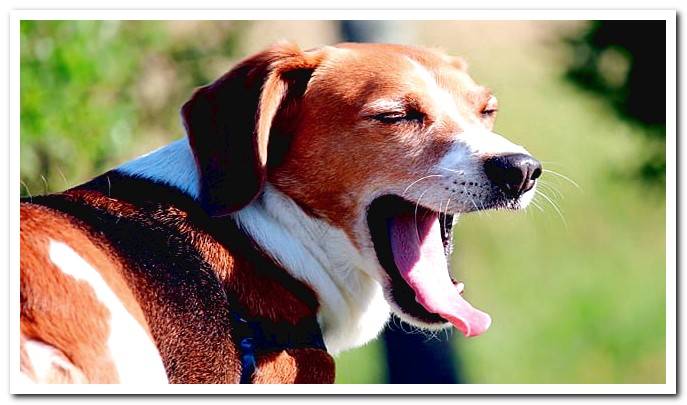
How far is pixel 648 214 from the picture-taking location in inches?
241

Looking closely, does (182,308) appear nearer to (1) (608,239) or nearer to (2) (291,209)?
(2) (291,209)

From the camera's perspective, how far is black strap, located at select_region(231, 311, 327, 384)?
398cm

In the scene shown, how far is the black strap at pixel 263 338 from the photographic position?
13.1 ft

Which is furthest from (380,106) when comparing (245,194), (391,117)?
(245,194)

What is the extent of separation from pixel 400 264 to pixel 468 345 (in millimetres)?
4087

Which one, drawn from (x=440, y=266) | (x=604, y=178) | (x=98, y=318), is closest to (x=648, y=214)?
(x=604, y=178)

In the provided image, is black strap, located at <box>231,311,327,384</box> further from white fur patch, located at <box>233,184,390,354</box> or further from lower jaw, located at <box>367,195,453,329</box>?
lower jaw, located at <box>367,195,453,329</box>

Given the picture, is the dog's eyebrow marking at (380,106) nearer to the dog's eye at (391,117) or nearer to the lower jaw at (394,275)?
the dog's eye at (391,117)

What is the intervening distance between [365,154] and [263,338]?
684 mm

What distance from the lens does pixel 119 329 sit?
3654 millimetres
